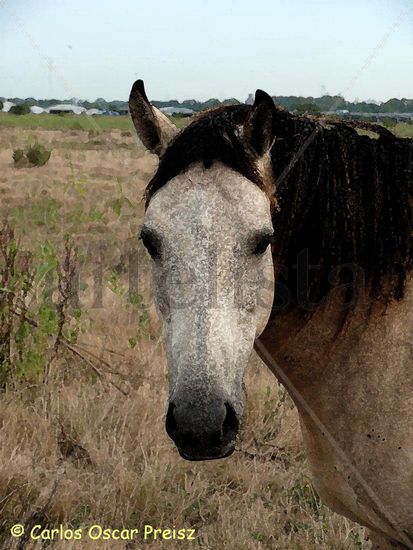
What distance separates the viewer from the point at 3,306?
4652mm

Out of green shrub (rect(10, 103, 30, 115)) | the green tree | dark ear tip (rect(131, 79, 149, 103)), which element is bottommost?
green shrub (rect(10, 103, 30, 115))

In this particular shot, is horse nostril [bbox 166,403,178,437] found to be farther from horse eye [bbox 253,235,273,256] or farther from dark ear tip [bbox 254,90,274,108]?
dark ear tip [bbox 254,90,274,108]

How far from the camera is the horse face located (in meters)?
1.96

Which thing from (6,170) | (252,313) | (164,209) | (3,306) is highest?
(164,209)

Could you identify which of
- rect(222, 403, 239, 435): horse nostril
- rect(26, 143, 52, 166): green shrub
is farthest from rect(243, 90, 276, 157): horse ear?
rect(26, 143, 52, 166): green shrub

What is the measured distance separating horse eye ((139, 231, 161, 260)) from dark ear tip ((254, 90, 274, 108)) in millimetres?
635

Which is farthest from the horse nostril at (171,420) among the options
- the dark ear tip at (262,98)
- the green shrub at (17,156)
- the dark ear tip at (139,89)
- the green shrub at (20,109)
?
the green shrub at (20,109)

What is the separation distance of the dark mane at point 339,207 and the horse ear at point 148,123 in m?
0.19

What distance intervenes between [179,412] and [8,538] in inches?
77.0

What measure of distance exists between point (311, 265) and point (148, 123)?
90 cm

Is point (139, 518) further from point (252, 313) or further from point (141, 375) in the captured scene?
point (252, 313)

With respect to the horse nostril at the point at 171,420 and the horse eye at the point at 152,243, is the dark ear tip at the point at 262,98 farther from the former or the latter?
the horse nostril at the point at 171,420

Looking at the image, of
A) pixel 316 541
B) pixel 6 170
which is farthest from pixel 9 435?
pixel 6 170

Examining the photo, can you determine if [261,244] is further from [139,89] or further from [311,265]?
[139,89]
